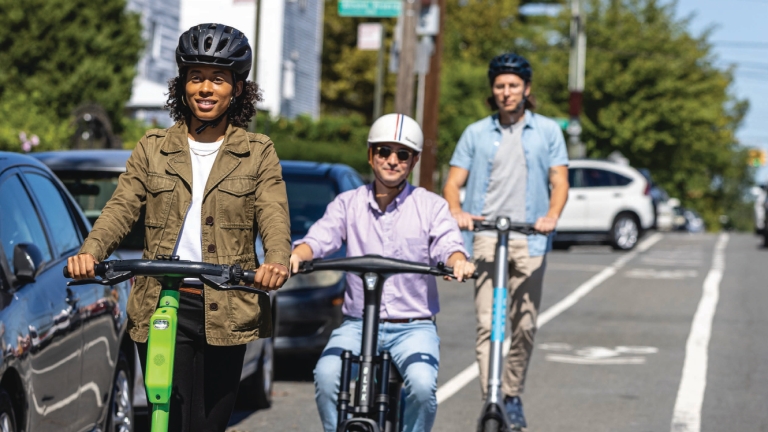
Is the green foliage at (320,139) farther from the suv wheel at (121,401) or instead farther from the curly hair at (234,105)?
the curly hair at (234,105)

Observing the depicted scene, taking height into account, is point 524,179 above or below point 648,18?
below

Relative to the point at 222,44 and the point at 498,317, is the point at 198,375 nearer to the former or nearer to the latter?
the point at 222,44

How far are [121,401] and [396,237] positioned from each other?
1.80 meters

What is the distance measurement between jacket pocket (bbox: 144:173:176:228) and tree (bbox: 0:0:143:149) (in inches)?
794

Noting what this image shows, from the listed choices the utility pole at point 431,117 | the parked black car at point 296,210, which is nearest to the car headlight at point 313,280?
the parked black car at point 296,210

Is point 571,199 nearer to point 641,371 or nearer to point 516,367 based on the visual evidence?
point 641,371

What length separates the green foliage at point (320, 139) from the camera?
98.5 feet

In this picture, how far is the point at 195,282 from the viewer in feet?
14.6

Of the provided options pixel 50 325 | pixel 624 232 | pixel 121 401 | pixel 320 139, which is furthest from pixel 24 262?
pixel 320 139

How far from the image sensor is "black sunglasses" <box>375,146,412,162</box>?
548 cm

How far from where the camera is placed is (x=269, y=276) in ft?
13.5

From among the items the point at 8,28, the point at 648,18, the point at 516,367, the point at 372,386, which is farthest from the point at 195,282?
the point at 648,18

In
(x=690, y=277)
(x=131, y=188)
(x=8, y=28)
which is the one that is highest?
(x=8, y=28)

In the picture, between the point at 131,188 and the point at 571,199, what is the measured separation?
2281cm
